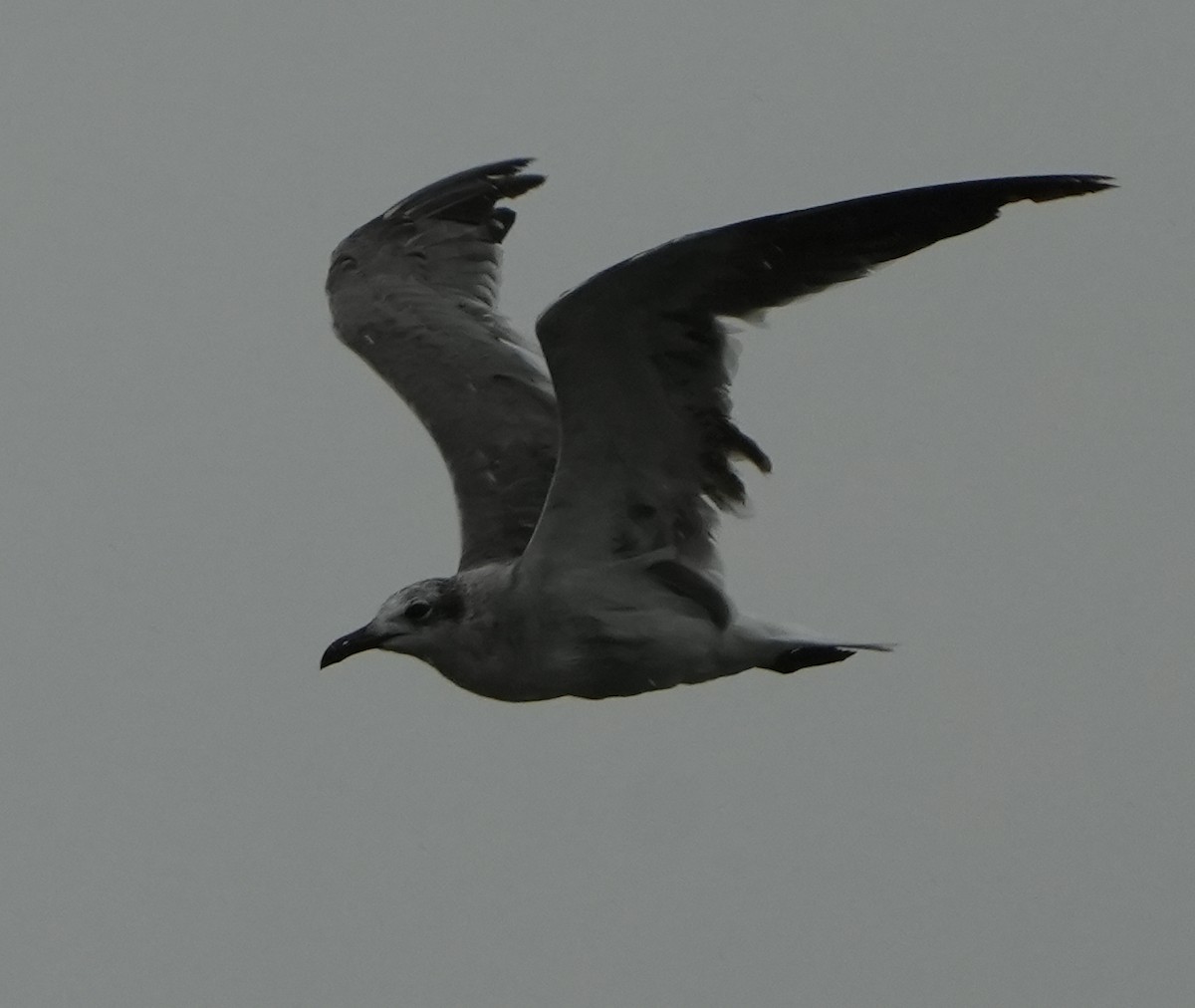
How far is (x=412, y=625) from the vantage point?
9.02 m

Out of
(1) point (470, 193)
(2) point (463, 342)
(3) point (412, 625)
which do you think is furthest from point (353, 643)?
(1) point (470, 193)

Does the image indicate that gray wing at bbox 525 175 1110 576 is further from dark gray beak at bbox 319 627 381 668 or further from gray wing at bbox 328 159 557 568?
gray wing at bbox 328 159 557 568

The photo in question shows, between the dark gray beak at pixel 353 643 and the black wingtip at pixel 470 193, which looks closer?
the dark gray beak at pixel 353 643

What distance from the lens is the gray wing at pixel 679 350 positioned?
7.73 metres

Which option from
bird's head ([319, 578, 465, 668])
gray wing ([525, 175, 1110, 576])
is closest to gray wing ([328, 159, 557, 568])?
bird's head ([319, 578, 465, 668])

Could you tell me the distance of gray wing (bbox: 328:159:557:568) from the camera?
10.0 meters

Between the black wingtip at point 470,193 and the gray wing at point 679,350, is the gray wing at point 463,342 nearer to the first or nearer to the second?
the black wingtip at point 470,193

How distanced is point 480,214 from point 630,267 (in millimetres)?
4599

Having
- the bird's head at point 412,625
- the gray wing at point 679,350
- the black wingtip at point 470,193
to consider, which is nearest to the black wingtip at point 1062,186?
the gray wing at point 679,350

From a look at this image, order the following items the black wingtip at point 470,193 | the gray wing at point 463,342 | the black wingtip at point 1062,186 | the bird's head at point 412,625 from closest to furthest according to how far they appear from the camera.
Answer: the black wingtip at point 1062,186 → the bird's head at point 412,625 → the gray wing at point 463,342 → the black wingtip at point 470,193

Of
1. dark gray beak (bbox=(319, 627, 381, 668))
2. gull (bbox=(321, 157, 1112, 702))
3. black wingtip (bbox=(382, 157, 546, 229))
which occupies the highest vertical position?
black wingtip (bbox=(382, 157, 546, 229))

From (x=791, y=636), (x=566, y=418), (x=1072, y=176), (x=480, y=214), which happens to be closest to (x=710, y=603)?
(x=791, y=636)

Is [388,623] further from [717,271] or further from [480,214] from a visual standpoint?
[480,214]

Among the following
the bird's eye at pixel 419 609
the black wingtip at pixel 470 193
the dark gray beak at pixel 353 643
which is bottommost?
the dark gray beak at pixel 353 643
